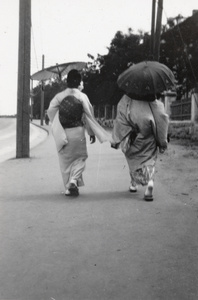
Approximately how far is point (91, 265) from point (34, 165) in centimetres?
743

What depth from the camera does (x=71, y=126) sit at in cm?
774

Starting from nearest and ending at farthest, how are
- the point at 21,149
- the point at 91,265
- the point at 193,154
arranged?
the point at 91,265 < the point at 21,149 < the point at 193,154

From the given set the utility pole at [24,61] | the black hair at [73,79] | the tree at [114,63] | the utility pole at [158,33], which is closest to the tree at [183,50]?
the tree at [114,63]

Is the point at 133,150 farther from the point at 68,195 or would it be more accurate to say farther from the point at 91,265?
the point at 91,265

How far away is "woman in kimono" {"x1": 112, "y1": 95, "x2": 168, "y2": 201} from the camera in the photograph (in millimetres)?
7465

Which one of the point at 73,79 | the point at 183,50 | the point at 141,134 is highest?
the point at 183,50

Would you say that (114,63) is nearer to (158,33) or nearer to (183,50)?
(183,50)

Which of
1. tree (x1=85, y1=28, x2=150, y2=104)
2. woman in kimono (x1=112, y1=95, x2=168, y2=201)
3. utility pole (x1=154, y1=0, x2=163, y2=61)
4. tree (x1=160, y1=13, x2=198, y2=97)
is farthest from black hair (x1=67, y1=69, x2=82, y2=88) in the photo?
tree (x1=85, y1=28, x2=150, y2=104)

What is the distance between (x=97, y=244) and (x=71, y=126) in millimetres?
3078

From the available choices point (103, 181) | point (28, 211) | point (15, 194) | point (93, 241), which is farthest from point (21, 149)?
point (93, 241)

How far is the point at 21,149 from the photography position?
42.9ft

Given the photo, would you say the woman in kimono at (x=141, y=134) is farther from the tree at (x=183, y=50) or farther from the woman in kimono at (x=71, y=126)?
the tree at (x=183, y=50)

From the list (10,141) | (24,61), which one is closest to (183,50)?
(10,141)

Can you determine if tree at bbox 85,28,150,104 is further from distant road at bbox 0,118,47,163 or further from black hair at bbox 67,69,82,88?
black hair at bbox 67,69,82,88
